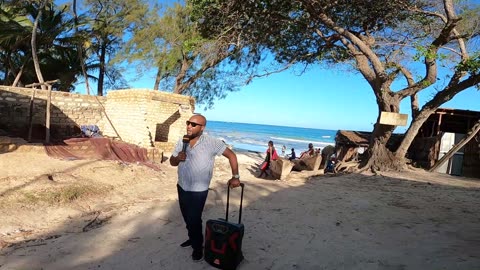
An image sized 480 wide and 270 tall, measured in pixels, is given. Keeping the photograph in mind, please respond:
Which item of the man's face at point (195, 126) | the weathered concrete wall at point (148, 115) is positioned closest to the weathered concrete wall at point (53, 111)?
the weathered concrete wall at point (148, 115)

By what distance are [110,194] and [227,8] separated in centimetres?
789

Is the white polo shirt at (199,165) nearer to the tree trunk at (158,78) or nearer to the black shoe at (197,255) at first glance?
the black shoe at (197,255)

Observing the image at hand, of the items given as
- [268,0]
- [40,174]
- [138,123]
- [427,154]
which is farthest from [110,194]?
[427,154]

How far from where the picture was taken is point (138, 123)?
550 inches

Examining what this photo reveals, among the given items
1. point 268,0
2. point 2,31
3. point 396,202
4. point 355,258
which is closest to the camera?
point 355,258

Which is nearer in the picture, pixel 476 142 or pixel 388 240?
pixel 388 240

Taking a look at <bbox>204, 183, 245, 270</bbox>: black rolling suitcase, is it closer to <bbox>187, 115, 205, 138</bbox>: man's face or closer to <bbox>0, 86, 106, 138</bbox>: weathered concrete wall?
<bbox>187, 115, 205, 138</bbox>: man's face

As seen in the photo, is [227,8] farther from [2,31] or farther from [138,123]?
[2,31]

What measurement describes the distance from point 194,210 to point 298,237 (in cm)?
162

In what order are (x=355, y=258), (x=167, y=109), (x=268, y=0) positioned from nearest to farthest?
(x=355, y=258) < (x=268, y=0) < (x=167, y=109)

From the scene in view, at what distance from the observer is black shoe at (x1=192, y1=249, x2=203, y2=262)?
147 inches

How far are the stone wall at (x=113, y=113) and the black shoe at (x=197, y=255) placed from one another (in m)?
9.81

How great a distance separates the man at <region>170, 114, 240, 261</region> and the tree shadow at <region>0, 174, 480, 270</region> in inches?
15.5

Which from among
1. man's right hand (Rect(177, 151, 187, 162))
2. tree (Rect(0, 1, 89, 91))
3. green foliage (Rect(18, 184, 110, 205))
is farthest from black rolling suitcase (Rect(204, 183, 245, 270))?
tree (Rect(0, 1, 89, 91))
